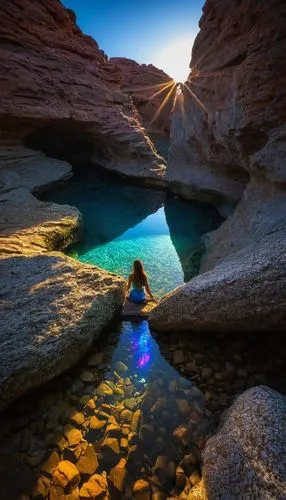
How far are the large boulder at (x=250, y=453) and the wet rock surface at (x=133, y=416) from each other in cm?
29

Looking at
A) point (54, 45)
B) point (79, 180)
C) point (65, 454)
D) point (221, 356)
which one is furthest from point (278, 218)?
point (54, 45)

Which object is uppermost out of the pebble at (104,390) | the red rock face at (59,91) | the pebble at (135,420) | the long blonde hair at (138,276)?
the red rock face at (59,91)

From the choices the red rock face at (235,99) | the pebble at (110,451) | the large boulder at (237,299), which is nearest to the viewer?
the pebble at (110,451)

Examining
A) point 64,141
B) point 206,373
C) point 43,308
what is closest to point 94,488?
point 206,373

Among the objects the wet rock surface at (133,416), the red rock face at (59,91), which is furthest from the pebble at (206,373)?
the red rock face at (59,91)

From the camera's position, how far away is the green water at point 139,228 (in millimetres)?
9430

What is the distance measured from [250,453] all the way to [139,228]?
11309 millimetres

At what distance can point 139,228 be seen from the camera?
536 inches

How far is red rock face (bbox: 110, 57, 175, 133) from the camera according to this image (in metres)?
40.1

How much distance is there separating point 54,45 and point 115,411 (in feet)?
81.6

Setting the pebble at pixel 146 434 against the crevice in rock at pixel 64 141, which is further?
the crevice in rock at pixel 64 141

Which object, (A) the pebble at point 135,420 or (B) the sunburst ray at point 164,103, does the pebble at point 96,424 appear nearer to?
(A) the pebble at point 135,420

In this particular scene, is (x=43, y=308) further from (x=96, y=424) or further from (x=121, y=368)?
(x=96, y=424)

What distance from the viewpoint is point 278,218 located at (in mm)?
6520
